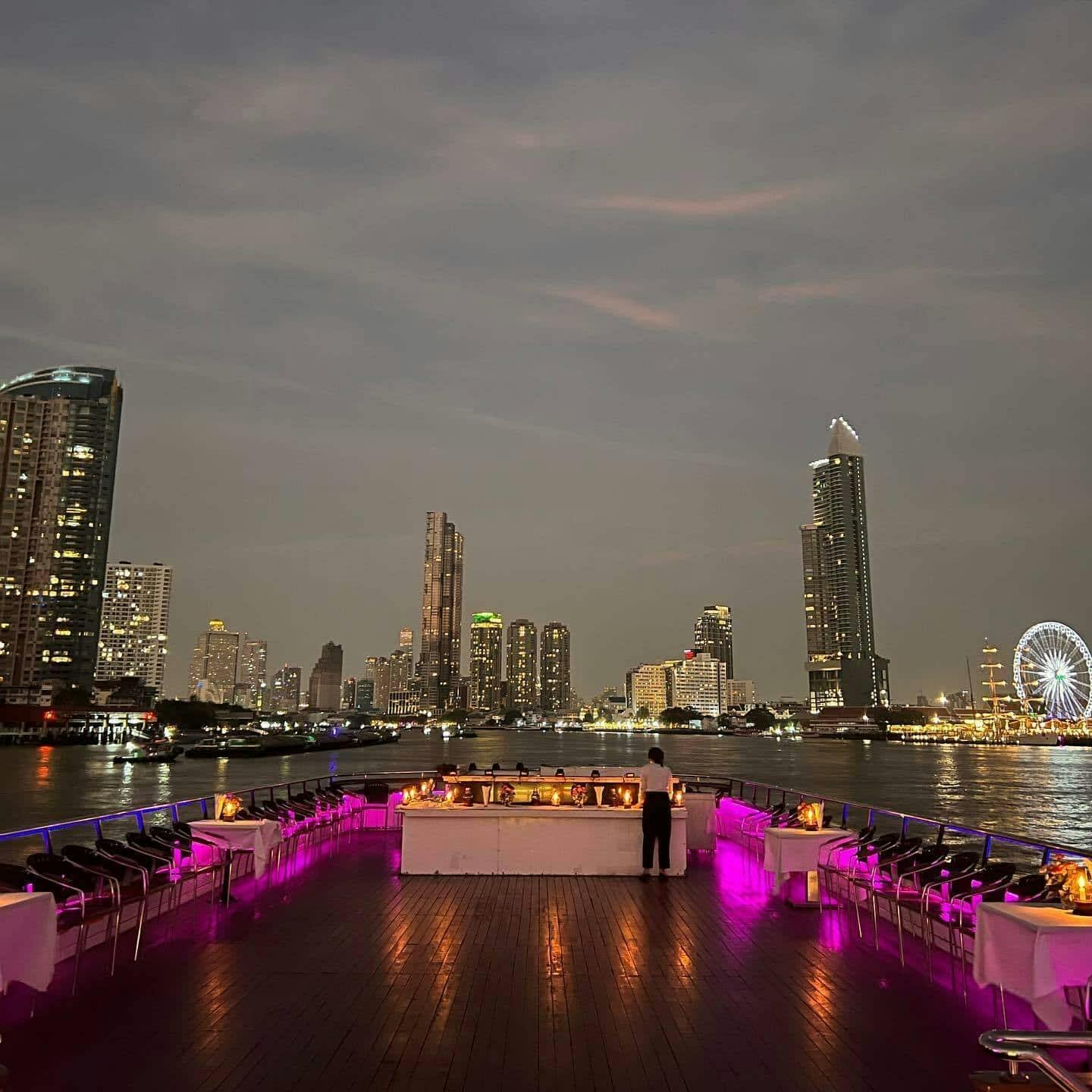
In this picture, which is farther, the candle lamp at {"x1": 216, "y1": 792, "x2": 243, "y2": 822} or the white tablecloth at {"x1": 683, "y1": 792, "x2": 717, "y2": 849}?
the white tablecloth at {"x1": 683, "y1": 792, "x2": 717, "y2": 849}

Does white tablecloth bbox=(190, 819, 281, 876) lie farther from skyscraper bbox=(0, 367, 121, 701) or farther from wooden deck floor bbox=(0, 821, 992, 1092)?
skyscraper bbox=(0, 367, 121, 701)

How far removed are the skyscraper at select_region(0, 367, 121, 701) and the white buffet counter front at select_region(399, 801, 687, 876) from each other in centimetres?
14036

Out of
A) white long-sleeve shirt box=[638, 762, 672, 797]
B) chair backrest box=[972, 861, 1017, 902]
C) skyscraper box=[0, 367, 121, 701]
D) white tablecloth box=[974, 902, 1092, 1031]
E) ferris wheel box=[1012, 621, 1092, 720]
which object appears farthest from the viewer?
skyscraper box=[0, 367, 121, 701]

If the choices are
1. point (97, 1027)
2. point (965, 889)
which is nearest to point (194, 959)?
point (97, 1027)

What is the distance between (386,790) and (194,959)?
27.4 feet

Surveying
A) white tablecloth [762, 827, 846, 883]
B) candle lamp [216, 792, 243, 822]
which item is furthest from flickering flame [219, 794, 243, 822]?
white tablecloth [762, 827, 846, 883]

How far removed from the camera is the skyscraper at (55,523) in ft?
441

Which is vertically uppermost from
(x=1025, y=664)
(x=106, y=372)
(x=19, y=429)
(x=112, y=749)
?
(x=106, y=372)

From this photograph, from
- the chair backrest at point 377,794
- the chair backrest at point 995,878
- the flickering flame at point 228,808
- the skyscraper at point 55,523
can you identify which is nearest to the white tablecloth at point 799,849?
the chair backrest at point 995,878

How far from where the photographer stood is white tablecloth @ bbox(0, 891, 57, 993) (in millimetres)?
4633

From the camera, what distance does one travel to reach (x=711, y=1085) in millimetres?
3908

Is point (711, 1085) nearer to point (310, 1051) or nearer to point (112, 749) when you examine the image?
point (310, 1051)

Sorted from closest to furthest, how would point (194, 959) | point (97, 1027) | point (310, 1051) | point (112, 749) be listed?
point (310, 1051) < point (97, 1027) < point (194, 959) < point (112, 749)

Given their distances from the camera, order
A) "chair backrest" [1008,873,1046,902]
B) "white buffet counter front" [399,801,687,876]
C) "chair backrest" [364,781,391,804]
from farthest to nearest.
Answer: "chair backrest" [364,781,391,804] → "white buffet counter front" [399,801,687,876] → "chair backrest" [1008,873,1046,902]
